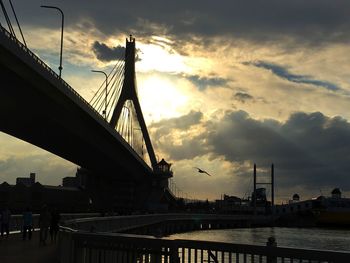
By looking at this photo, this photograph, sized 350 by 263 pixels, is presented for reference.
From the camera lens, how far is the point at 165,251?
1030 centimetres

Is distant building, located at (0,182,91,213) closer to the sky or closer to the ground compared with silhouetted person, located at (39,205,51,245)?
closer to the sky

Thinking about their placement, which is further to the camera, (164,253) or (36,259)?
(36,259)

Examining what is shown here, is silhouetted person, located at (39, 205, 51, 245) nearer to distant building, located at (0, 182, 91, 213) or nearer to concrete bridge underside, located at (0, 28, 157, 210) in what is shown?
concrete bridge underside, located at (0, 28, 157, 210)

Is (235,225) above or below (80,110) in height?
below

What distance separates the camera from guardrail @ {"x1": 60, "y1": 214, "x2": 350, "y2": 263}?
8406 mm

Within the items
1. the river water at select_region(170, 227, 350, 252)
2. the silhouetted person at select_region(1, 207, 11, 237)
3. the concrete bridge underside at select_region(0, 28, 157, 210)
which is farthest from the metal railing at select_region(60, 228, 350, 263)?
the river water at select_region(170, 227, 350, 252)

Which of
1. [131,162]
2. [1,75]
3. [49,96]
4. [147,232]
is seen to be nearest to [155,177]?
[131,162]

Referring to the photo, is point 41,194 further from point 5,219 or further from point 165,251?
point 165,251

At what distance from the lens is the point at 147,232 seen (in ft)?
242

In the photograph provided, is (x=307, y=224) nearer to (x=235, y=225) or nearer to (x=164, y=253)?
(x=235, y=225)

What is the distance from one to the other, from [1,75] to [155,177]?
254 ft

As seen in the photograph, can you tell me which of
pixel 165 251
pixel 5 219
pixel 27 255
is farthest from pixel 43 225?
pixel 165 251

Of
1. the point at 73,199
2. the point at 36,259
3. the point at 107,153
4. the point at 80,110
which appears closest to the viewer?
the point at 36,259

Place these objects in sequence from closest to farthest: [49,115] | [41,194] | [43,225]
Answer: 1. [43,225]
2. [49,115]
3. [41,194]
